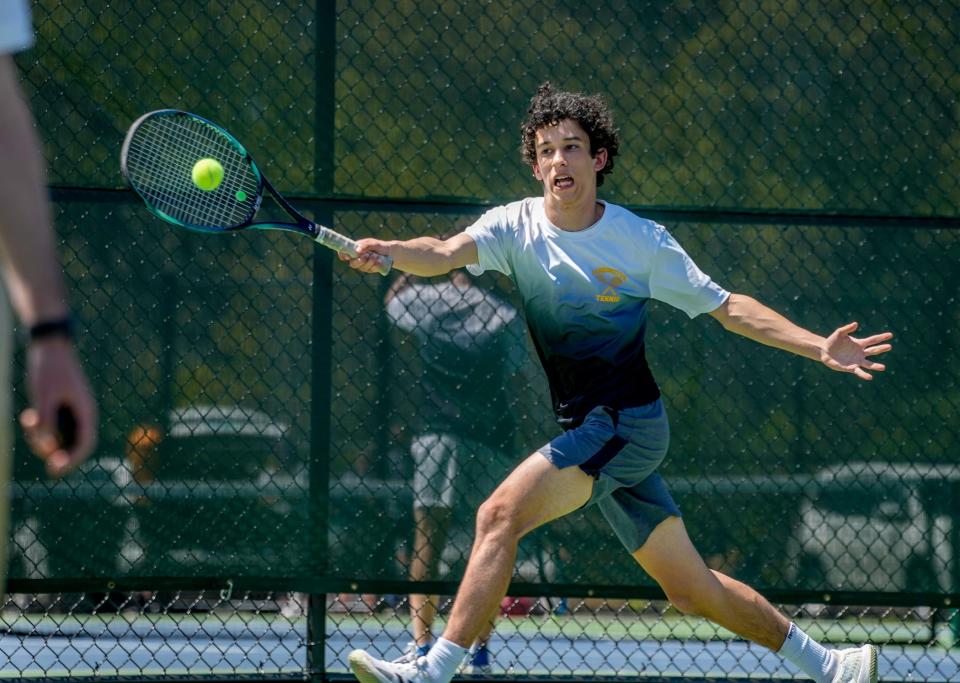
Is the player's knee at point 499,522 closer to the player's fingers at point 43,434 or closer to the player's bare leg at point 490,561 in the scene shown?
the player's bare leg at point 490,561

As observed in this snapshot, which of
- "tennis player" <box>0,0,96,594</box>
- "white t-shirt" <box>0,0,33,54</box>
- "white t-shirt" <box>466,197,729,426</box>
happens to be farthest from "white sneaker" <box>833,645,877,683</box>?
"white t-shirt" <box>0,0,33,54</box>

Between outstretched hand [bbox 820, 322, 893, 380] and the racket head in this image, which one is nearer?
outstretched hand [bbox 820, 322, 893, 380]

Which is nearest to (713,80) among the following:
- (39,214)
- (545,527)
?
(545,527)

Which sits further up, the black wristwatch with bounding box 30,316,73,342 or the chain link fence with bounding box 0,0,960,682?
the chain link fence with bounding box 0,0,960,682

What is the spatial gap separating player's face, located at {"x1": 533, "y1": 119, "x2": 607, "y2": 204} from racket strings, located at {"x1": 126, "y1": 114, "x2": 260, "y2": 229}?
0.82 m

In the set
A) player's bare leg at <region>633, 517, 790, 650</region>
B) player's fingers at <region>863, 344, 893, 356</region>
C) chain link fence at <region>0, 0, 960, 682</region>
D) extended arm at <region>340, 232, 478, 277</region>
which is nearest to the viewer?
extended arm at <region>340, 232, 478, 277</region>

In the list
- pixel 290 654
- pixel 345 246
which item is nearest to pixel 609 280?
pixel 345 246

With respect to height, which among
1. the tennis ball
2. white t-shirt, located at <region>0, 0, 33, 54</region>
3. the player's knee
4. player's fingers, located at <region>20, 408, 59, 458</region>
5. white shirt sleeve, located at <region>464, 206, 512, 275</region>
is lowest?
player's fingers, located at <region>20, 408, 59, 458</region>

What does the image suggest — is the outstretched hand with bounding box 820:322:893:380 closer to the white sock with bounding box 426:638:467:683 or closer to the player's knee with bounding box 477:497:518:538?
the player's knee with bounding box 477:497:518:538

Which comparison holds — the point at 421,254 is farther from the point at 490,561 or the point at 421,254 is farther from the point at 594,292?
the point at 490,561

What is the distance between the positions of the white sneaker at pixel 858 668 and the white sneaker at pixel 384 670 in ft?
4.18

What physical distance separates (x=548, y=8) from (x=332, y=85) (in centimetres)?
78

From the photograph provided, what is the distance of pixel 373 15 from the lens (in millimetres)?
4820

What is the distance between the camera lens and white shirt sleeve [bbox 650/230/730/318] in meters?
4.02
